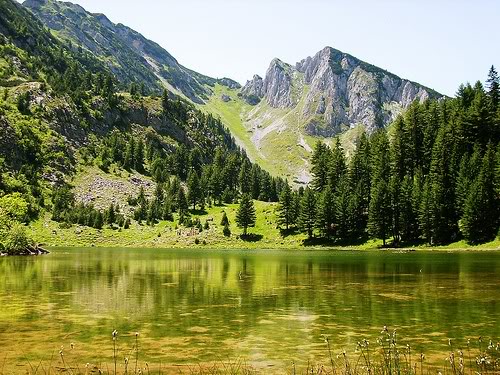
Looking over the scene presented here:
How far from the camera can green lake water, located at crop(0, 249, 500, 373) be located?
1997 centimetres

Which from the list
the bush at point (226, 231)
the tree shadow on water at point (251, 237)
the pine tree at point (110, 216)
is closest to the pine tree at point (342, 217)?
the tree shadow on water at point (251, 237)

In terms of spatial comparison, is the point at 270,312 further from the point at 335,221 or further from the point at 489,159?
the point at 335,221

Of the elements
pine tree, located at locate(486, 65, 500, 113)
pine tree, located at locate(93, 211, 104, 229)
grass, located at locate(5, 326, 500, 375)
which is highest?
pine tree, located at locate(486, 65, 500, 113)

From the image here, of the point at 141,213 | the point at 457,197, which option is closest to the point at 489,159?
the point at 457,197

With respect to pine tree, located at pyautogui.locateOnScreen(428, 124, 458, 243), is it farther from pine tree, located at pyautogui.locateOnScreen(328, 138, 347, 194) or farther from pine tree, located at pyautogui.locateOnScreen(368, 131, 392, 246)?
pine tree, located at pyautogui.locateOnScreen(328, 138, 347, 194)

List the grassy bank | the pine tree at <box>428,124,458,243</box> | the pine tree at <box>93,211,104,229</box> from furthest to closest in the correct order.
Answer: the pine tree at <box>93,211,104,229</box>, the grassy bank, the pine tree at <box>428,124,458,243</box>

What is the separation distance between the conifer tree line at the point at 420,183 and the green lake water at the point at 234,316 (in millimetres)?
67538

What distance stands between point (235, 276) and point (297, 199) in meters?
101

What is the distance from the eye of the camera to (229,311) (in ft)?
98.6

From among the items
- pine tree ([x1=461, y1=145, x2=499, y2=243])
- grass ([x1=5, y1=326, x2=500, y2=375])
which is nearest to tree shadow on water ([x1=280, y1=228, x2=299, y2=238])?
pine tree ([x1=461, y1=145, x2=499, y2=243])

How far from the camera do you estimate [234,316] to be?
2816cm

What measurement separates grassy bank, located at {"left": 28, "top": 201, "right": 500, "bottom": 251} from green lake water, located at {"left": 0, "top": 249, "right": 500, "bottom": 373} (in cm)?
9635

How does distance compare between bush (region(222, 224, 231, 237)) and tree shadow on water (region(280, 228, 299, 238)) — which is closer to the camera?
tree shadow on water (region(280, 228, 299, 238))

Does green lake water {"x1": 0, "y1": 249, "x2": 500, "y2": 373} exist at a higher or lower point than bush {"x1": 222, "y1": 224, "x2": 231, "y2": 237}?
lower
